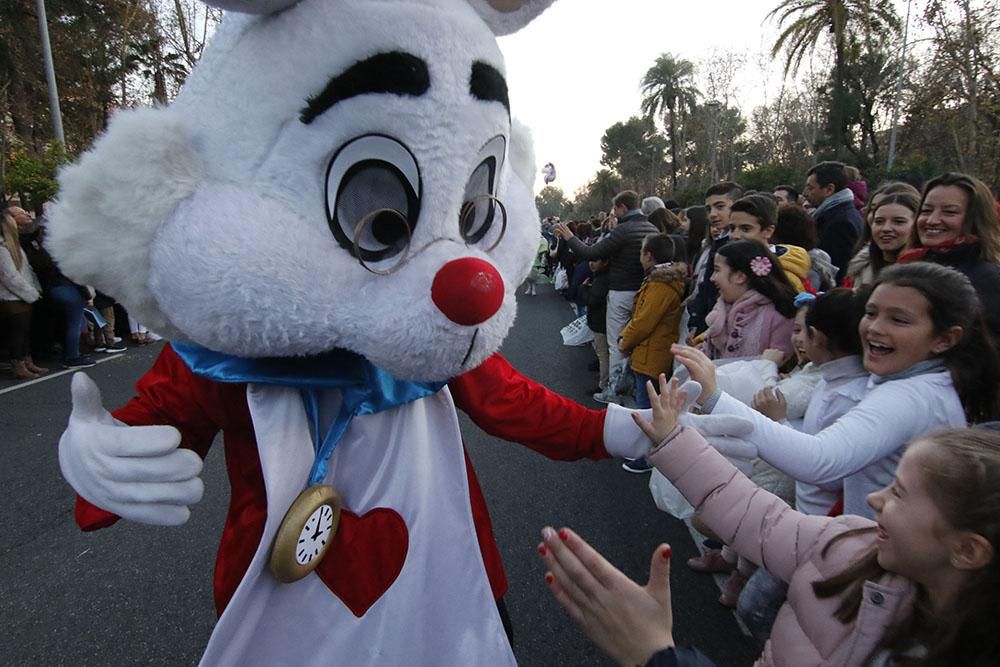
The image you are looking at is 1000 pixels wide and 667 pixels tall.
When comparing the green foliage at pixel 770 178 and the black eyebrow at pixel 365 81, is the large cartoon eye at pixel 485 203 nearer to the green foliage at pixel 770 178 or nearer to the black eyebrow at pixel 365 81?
the black eyebrow at pixel 365 81

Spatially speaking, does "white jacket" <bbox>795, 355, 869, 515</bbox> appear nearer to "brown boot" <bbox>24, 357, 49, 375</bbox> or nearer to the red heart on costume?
the red heart on costume

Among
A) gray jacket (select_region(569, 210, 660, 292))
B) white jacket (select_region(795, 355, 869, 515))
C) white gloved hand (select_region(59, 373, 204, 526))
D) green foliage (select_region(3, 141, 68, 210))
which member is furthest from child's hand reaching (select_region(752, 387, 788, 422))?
green foliage (select_region(3, 141, 68, 210))

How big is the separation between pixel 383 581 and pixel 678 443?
0.68m

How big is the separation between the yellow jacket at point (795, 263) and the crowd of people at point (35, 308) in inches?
214

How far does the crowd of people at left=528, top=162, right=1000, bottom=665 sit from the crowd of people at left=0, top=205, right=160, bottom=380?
5428 mm

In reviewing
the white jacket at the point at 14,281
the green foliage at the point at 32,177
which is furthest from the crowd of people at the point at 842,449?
the green foliage at the point at 32,177

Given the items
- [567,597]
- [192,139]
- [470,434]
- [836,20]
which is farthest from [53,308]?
[836,20]

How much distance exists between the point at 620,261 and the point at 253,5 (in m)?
3.86

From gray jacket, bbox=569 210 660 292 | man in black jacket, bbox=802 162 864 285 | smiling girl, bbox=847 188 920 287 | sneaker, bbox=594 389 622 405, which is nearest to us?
smiling girl, bbox=847 188 920 287

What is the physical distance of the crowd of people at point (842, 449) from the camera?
3.16ft

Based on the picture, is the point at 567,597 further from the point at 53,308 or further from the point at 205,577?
the point at 53,308

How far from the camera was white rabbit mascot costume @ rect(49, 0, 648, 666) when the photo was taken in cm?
92

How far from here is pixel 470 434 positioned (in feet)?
13.8

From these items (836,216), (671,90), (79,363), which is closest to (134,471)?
(836,216)
